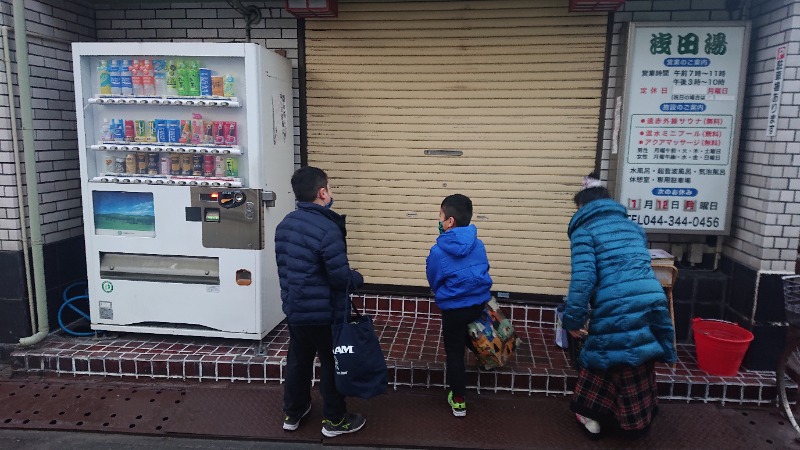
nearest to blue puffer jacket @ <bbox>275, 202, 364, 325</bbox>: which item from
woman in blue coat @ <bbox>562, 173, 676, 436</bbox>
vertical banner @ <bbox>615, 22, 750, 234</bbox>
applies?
woman in blue coat @ <bbox>562, 173, 676, 436</bbox>

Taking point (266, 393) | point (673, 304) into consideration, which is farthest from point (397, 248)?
point (673, 304)

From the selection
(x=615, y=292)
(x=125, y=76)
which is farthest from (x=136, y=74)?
(x=615, y=292)

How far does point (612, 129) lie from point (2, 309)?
6.54 m

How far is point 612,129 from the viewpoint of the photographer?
5.82 m

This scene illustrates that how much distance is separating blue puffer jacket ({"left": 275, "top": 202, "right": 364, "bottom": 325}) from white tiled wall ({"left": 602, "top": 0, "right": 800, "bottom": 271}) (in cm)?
334

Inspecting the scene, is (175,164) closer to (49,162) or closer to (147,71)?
(147,71)

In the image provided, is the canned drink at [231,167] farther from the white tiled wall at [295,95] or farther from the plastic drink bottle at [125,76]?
the plastic drink bottle at [125,76]

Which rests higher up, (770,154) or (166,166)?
(770,154)

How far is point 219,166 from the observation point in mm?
5422

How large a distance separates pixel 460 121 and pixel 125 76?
3426 millimetres

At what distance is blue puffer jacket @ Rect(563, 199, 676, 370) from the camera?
4.07 meters

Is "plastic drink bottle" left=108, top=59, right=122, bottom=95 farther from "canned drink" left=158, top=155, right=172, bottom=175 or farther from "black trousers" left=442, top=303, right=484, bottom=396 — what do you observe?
"black trousers" left=442, top=303, right=484, bottom=396

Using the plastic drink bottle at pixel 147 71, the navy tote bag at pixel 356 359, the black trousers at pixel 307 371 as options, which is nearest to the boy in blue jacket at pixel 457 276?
the navy tote bag at pixel 356 359

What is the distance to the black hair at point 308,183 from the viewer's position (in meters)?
4.09
